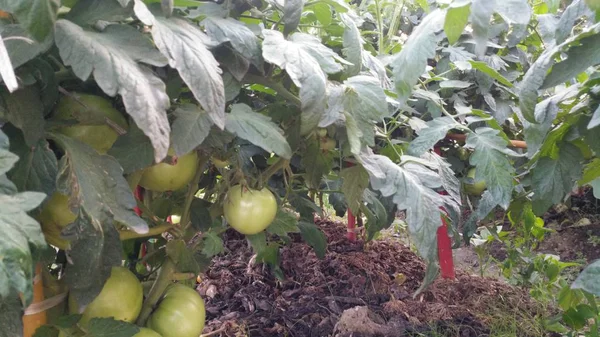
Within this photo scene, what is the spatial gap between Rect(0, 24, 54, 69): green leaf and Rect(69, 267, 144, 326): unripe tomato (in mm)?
366

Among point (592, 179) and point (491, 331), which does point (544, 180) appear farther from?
point (491, 331)

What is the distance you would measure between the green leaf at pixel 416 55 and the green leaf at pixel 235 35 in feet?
0.72

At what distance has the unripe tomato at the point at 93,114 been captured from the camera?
0.66 meters

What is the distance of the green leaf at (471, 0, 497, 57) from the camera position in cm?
63

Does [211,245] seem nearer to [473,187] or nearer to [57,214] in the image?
[57,214]

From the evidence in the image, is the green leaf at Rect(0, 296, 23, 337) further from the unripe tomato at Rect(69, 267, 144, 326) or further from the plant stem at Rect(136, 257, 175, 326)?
the plant stem at Rect(136, 257, 175, 326)

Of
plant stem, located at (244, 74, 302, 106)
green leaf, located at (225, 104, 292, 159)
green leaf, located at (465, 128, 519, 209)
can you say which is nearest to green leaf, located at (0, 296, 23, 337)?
green leaf, located at (225, 104, 292, 159)

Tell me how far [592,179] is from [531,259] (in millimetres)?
1060

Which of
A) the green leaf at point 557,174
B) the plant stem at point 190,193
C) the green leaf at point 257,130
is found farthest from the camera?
the green leaf at point 557,174

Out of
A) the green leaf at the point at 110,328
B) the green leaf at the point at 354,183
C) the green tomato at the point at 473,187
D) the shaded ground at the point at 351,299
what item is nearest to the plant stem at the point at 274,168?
the green leaf at the point at 354,183

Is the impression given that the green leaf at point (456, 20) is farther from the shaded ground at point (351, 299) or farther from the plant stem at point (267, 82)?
the shaded ground at point (351, 299)

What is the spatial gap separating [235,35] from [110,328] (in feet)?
1.49

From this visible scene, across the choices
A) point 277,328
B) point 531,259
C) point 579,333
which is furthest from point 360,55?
point 531,259

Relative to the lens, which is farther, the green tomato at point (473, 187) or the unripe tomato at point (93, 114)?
the green tomato at point (473, 187)
